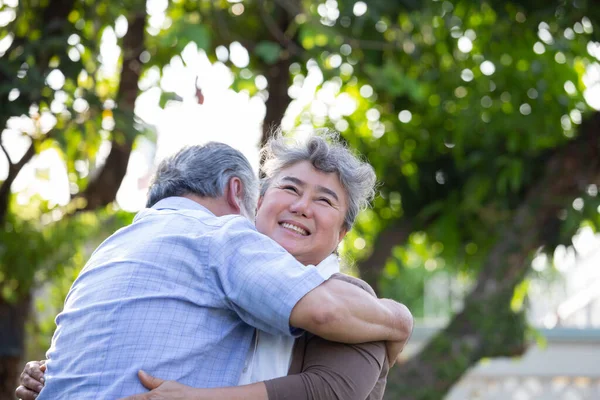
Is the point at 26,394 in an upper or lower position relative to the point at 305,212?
lower

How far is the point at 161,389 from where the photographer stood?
2.04m

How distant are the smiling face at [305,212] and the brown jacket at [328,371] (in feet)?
0.92

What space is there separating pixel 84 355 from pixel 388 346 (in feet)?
2.41

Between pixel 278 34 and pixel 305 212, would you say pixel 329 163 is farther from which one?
pixel 278 34

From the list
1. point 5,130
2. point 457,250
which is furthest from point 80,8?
point 457,250

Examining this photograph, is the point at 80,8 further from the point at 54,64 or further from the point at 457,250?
Answer: the point at 457,250

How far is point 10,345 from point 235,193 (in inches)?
116

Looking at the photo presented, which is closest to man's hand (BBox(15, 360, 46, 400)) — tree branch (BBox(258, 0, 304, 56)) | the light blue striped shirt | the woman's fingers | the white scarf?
the woman's fingers

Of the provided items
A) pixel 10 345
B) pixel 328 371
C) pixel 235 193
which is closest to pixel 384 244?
pixel 10 345

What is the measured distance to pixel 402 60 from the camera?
5.61 m

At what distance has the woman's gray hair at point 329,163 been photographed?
255cm

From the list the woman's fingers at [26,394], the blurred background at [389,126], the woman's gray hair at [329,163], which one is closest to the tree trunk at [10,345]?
the blurred background at [389,126]

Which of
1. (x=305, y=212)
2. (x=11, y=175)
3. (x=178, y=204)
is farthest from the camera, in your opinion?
(x=11, y=175)

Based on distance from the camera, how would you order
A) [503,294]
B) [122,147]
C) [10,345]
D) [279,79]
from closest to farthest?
[10,345]
[122,147]
[503,294]
[279,79]
